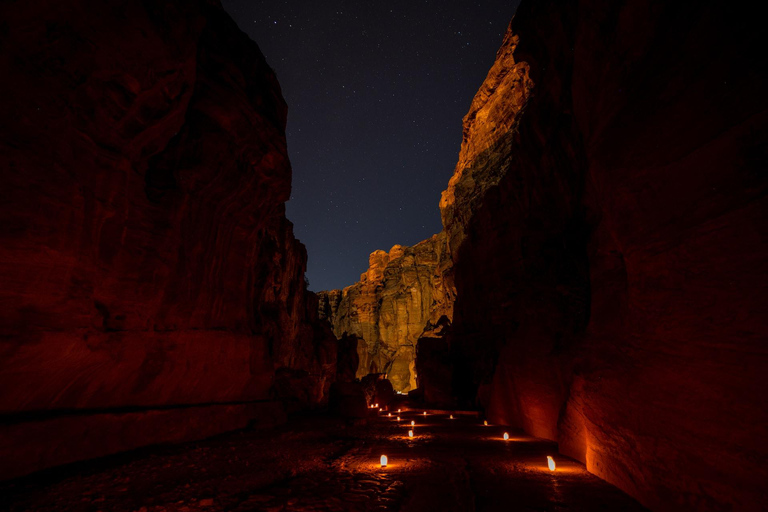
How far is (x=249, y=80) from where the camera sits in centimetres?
1070

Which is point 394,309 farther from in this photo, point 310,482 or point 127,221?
point 310,482

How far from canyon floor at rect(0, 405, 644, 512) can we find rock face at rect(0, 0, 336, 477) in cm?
124

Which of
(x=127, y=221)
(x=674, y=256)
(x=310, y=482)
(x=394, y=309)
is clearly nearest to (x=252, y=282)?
(x=127, y=221)

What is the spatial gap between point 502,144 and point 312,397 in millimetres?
21934

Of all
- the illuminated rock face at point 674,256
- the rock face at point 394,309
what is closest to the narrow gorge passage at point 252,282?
the illuminated rock face at point 674,256

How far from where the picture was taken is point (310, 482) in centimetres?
535

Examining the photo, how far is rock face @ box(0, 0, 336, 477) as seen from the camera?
5453 millimetres

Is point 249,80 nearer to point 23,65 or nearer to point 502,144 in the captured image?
point 23,65

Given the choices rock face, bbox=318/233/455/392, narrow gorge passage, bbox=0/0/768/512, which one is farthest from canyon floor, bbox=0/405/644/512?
rock face, bbox=318/233/455/392

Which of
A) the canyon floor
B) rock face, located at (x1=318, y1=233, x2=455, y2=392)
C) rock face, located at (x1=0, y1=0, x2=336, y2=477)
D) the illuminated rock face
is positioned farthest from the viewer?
rock face, located at (x1=318, y1=233, x2=455, y2=392)

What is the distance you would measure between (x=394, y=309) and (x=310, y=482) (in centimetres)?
5567

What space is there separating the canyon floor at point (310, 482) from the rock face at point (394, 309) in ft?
139

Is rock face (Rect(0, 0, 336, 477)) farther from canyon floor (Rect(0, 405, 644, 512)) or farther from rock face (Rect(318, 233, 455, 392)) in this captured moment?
rock face (Rect(318, 233, 455, 392))

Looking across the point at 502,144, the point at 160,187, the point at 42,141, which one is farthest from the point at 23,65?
the point at 502,144
